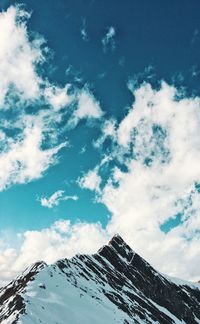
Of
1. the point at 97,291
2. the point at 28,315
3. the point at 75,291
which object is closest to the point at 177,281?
the point at 97,291

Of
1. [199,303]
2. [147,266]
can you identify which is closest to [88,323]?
[147,266]

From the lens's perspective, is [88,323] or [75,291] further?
[75,291]

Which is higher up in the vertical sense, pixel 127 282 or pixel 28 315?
pixel 127 282

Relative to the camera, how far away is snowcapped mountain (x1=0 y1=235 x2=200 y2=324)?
7450 cm

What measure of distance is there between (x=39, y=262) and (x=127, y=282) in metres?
39.4

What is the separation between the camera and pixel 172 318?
420 feet

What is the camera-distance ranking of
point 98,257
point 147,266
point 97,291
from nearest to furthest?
1. point 97,291
2. point 98,257
3. point 147,266

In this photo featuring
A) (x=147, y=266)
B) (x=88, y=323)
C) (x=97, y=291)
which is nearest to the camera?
(x=88, y=323)

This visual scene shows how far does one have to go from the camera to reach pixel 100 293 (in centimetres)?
10238

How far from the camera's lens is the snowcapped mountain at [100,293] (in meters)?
74.5

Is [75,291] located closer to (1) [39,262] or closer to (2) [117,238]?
(1) [39,262]

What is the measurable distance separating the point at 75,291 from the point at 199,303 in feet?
312

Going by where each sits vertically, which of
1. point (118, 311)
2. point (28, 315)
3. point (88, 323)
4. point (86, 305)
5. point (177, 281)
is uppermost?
point (177, 281)

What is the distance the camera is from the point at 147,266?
530 ft
